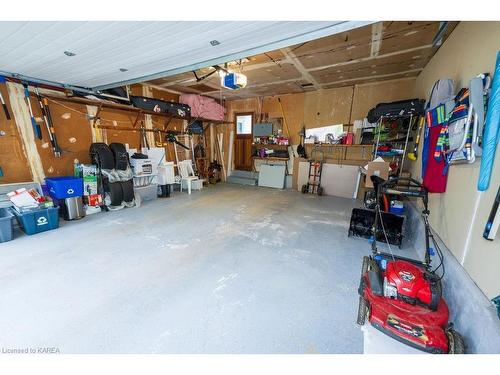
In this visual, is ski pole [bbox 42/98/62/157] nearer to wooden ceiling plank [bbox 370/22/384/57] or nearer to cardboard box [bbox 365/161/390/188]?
wooden ceiling plank [bbox 370/22/384/57]

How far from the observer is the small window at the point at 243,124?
23.3 ft

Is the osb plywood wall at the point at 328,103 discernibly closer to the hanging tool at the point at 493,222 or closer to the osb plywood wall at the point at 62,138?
the osb plywood wall at the point at 62,138

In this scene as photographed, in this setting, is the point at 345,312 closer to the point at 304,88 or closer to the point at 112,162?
the point at 112,162

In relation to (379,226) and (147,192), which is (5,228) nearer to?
(147,192)

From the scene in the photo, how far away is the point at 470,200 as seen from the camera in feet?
5.29

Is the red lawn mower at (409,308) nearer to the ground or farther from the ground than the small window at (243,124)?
nearer to the ground

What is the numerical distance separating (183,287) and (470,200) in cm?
252

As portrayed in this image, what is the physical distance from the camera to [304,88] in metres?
5.64

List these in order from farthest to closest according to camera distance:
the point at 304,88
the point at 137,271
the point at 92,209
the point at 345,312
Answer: the point at 304,88 < the point at 92,209 < the point at 137,271 < the point at 345,312

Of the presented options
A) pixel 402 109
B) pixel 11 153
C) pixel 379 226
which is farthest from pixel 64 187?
pixel 402 109

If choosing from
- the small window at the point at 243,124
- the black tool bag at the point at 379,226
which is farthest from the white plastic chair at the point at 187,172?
the black tool bag at the point at 379,226
